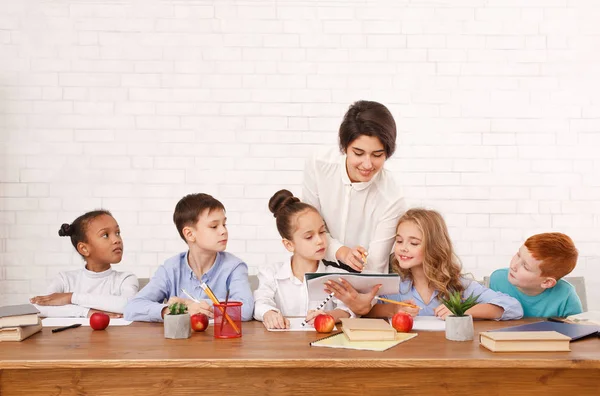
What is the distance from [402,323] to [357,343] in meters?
0.26

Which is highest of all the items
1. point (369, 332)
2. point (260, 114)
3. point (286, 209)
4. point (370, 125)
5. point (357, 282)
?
point (260, 114)

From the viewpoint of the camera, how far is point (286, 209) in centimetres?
312

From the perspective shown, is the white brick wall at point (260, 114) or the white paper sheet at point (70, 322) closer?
the white paper sheet at point (70, 322)

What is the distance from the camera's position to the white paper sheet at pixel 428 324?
2561 mm

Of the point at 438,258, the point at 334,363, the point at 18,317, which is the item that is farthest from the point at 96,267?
the point at 334,363

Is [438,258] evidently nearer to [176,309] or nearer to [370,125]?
[370,125]

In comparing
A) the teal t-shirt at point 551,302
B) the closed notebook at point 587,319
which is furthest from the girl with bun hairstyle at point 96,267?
the closed notebook at point 587,319

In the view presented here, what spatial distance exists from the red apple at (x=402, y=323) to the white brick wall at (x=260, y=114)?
2.43 meters

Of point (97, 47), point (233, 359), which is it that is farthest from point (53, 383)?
point (97, 47)

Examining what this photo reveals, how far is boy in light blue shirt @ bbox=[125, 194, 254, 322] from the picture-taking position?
9.94ft

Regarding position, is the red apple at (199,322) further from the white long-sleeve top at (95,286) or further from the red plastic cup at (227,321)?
Result: the white long-sleeve top at (95,286)

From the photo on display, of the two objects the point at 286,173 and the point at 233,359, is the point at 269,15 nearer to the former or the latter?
the point at 286,173

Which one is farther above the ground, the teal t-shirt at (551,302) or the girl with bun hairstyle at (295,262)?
the girl with bun hairstyle at (295,262)

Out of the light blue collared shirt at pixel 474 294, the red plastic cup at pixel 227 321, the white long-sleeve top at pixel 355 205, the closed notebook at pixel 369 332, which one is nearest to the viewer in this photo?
the closed notebook at pixel 369 332
